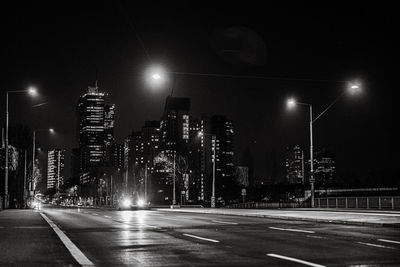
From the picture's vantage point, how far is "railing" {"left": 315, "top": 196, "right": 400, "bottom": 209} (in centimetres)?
5312

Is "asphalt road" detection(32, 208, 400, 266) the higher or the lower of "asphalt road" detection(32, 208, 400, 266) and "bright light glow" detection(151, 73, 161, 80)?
the lower

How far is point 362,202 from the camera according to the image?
57.0 m

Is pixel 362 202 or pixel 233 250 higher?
pixel 362 202

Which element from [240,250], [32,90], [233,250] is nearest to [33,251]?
[233,250]

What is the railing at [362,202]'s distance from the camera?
53.1 m

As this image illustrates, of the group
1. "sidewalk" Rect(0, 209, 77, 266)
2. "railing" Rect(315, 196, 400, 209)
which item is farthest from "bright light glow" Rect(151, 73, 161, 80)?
"railing" Rect(315, 196, 400, 209)

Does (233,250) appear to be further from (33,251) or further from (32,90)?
(32,90)

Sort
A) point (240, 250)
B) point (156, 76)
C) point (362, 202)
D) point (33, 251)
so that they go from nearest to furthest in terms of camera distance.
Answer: point (33, 251) < point (240, 250) < point (156, 76) < point (362, 202)

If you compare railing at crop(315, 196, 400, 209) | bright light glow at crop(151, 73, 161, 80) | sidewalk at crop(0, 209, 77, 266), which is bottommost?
sidewalk at crop(0, 209, 77, 266)

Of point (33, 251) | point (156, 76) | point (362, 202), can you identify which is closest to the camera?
point (33, 251)

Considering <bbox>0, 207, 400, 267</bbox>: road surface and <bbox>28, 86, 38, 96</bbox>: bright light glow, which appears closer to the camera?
<bbox>0, 207, 400, 267</bbox>: road surface

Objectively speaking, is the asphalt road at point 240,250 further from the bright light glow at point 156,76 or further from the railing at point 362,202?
the railing at point 362,202

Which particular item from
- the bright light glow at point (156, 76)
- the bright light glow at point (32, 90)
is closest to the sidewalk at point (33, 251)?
the bright light glow at point (156, 76)

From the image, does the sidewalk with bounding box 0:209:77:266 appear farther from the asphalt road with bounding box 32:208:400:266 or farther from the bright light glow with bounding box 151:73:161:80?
the bright light glow with bounding box 151:73:161:80
